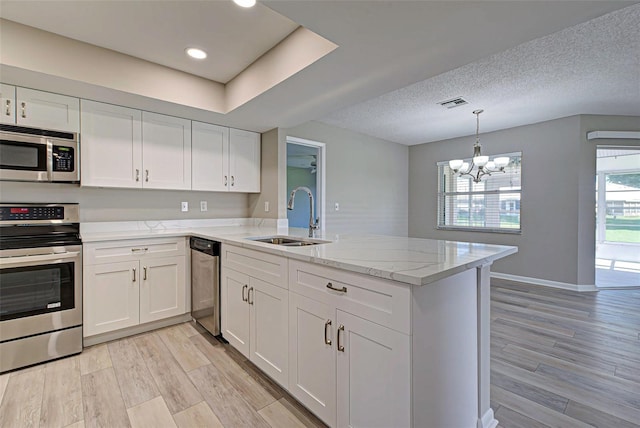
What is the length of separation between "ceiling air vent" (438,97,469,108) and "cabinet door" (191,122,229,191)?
2.61m

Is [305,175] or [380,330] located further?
[305,175]

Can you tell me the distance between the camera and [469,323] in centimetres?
142

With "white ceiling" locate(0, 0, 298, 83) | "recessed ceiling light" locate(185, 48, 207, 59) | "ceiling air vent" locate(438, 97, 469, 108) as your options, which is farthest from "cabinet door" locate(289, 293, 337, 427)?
"ceiling air vent" locate(438, 97, 469, 108)

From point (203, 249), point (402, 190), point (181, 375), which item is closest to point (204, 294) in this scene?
point (203, 249)

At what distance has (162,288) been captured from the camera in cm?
272

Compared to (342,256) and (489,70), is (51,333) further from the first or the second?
(489,70)

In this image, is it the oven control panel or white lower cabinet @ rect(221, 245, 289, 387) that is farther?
the oven control panel

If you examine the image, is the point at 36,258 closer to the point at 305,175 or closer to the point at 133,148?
the point at 133,148

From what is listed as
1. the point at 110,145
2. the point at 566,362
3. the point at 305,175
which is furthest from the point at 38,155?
the point at 305,175

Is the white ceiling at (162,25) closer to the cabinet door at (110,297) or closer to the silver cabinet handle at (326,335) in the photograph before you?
the cabinet door at (110,297)

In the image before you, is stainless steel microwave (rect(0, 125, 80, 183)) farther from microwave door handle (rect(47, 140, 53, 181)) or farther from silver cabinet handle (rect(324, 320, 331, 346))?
silver cabinet handle (rect(324, 320, 331, 346))

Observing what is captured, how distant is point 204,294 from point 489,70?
3.31 metres

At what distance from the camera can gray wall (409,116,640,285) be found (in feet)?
13.1

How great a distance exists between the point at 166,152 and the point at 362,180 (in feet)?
9.90
